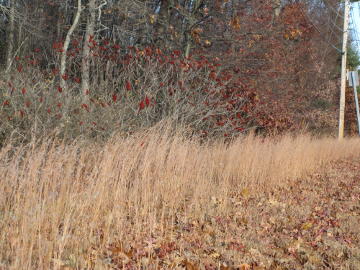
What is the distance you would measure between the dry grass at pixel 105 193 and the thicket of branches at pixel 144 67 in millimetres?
1436

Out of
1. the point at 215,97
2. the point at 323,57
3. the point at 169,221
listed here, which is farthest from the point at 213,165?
the point at 323,57

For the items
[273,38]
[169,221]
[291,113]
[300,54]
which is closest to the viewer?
[169,221]

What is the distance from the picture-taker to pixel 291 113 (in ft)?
49.6

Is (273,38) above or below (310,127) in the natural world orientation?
above

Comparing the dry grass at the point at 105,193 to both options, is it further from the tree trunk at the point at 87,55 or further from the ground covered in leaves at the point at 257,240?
the tree trunk at the point at 87,55

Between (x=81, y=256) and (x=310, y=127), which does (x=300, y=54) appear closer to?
(x=310, y=127)

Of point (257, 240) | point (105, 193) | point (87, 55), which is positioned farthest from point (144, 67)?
point (257, 240)

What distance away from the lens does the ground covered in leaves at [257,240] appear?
360cm

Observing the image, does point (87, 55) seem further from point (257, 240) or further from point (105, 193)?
point (257, 240)

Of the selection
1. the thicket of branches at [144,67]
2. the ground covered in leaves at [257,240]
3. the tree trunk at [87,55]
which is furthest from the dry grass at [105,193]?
the tree trunk at [87,55]

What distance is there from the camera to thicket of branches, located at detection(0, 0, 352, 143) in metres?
6.91

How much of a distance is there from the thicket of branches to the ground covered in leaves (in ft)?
8.37

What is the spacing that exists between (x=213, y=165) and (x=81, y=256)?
3.10m

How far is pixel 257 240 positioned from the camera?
4211 millimetres
